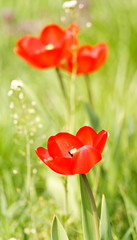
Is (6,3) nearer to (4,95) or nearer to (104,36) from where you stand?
(104,36)

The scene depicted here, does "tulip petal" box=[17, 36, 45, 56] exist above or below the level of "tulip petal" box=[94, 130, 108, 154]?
above

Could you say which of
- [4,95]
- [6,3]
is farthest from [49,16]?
[4,95]

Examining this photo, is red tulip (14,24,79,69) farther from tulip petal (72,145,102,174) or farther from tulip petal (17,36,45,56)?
tulip petal (72,145,102,174)

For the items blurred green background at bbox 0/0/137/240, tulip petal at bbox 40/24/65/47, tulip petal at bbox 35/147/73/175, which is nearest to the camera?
tulip petal at bbox 35/147/73/175

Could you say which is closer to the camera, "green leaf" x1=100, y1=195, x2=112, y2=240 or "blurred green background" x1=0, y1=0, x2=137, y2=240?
"green leaf" x1=100, y1=195, x2=112, y2=240

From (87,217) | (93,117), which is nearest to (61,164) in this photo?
(87,217)

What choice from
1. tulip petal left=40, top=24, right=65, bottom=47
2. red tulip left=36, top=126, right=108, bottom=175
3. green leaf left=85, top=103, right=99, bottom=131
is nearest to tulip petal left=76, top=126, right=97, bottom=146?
red tulip left=36, top=126, right=108, bottom=175

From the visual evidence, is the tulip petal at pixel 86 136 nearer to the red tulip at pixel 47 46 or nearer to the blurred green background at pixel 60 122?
the blurred green background at pixel 60 122
